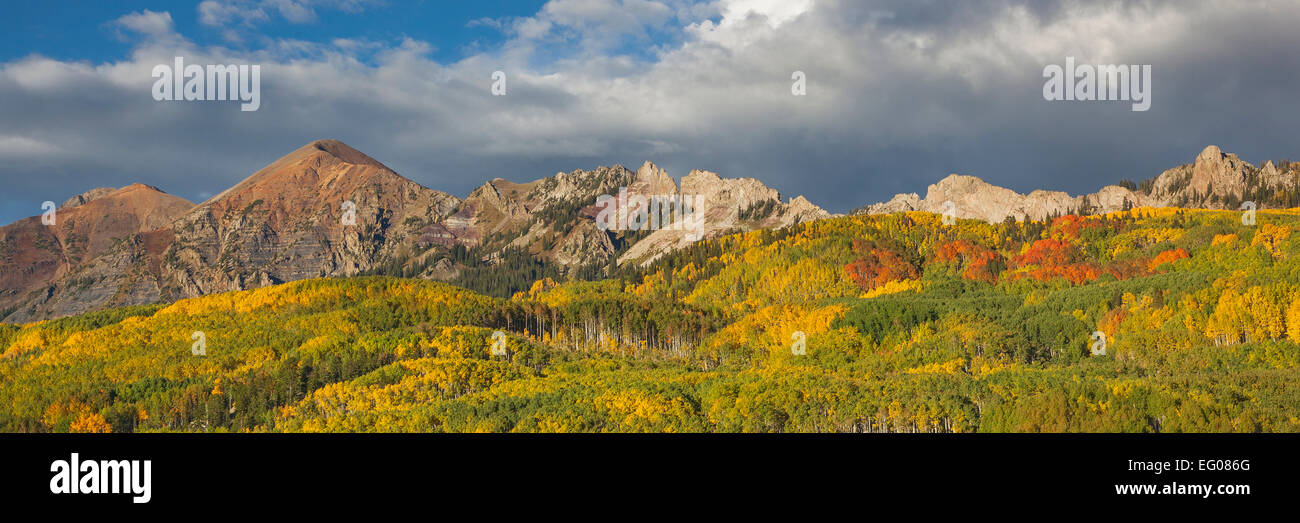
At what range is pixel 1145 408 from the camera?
189 m
